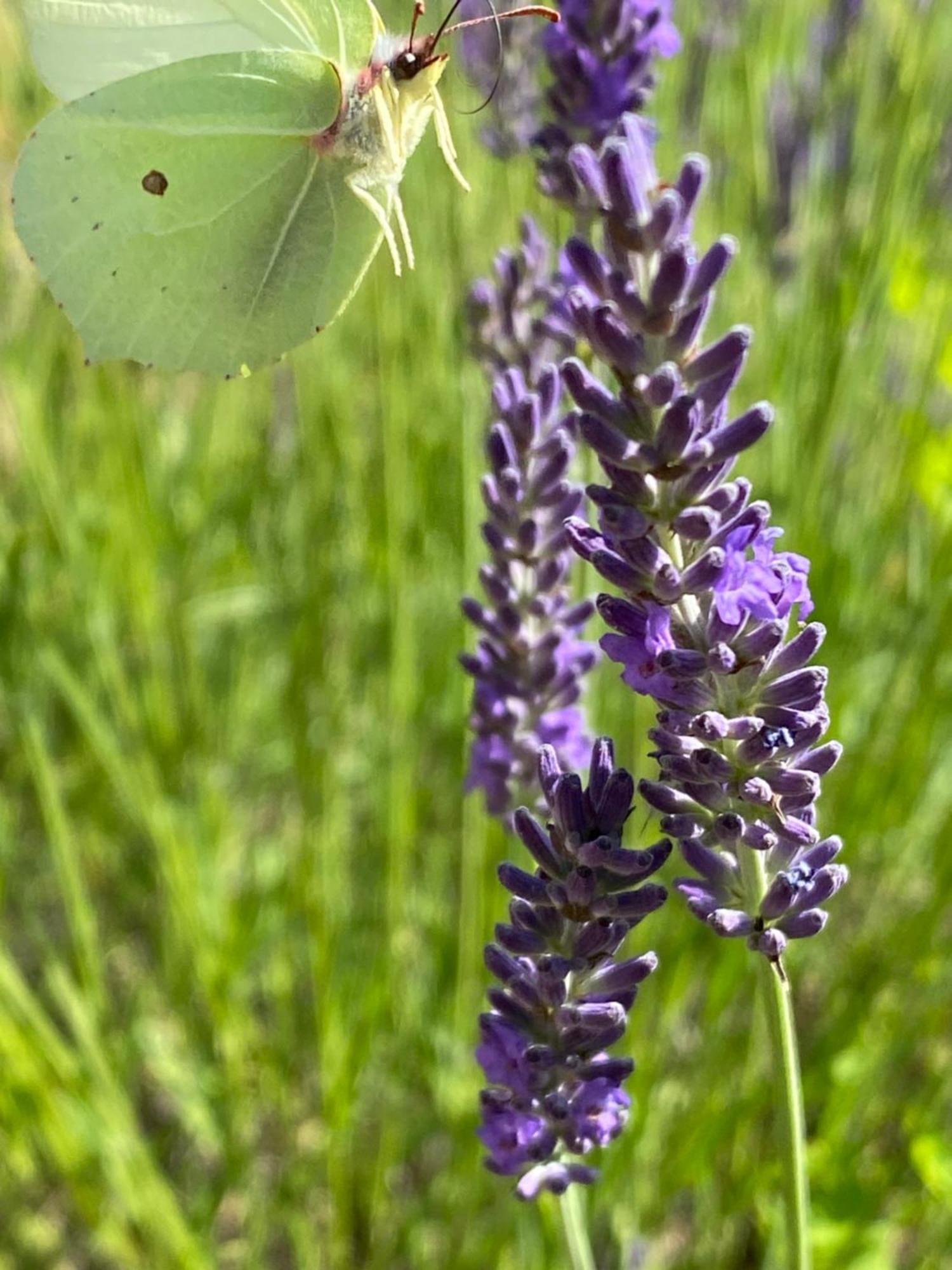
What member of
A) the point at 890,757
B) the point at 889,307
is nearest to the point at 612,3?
the point at 889,307

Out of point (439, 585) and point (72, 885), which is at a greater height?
point (439, 585)

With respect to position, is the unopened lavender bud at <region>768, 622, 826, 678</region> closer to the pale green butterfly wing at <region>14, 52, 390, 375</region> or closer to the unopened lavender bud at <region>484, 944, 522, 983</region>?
the unopened lavender bud at <region>484, 944, 522, 983</region>

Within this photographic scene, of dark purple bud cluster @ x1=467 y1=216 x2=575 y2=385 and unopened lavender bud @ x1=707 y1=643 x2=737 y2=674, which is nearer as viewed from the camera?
unopened lavender bud @ x1=707 y1=643 x2=737 y2=674

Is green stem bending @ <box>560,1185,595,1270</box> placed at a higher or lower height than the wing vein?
lower

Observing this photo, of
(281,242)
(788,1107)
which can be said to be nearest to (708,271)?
(788,1107)

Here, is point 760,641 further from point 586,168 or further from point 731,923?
point 586,168

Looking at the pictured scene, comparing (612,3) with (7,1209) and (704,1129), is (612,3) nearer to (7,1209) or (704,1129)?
(704,1129)

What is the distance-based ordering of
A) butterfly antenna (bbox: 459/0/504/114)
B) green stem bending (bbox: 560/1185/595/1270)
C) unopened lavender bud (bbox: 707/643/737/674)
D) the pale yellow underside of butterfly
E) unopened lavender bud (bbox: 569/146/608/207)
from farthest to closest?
the pale yellow underside of butterfly < butterfly antenna (bbox: 459/0/504/114) < green stem bending (bbox: 560/1185/595/1270) < unopened lavender bud (bbox: 569/146/608/207) < unopened lavender bud (bbox: 707/643/737/674)

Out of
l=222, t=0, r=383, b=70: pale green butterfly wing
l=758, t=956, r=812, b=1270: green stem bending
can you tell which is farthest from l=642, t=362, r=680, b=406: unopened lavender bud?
l=222, t=0, r=383, b=70: pale green butterfly wing
